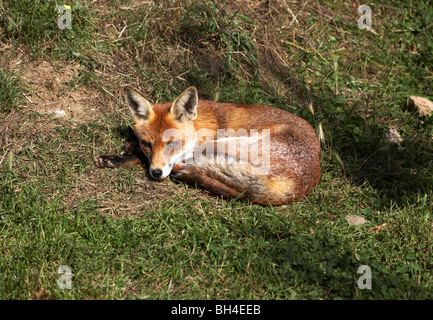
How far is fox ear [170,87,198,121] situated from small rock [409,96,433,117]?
298 centimetres

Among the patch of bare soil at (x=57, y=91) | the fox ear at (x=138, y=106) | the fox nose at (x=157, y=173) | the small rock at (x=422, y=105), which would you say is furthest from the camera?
the small rock at (x=422, y=105)

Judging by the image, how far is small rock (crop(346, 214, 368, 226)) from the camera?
407 centimetres

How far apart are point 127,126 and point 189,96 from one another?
956mm

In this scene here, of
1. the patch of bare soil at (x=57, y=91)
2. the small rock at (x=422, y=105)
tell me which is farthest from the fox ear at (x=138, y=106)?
the small rock at (x=422, y=105)

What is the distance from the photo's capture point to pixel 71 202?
389 centimetres

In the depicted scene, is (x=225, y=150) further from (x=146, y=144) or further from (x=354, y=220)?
(x=354, y=220)

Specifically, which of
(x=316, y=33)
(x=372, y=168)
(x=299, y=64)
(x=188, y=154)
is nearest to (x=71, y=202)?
(x=188, y=154)

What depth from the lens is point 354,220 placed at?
4.09 meters

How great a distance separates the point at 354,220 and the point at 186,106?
187 cm

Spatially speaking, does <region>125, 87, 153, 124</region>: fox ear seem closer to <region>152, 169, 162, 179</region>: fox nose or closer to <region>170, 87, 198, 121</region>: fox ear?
<region>170, 87, 198, 121</region>: fox ear

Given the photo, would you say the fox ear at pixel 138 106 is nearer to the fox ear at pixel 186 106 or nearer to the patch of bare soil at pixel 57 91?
the fox ear at pixel 186 106

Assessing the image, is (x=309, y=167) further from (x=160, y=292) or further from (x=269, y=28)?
(x=269, y=28)

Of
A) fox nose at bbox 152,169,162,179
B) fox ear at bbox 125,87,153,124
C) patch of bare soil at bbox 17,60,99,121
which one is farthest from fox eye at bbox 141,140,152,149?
patch of bare soil at bbox 17,60,99,121

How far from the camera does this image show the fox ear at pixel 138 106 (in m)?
4.18
